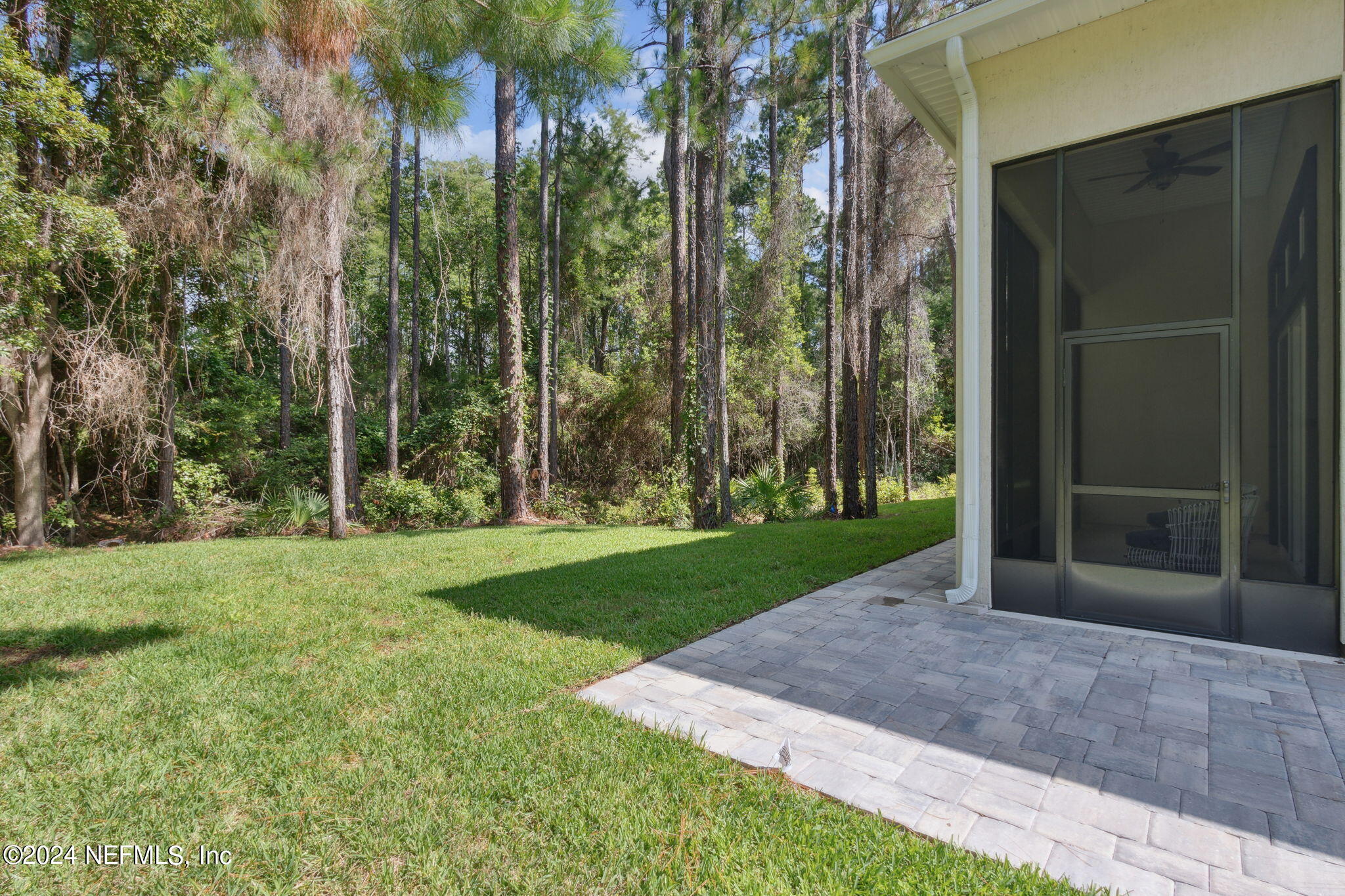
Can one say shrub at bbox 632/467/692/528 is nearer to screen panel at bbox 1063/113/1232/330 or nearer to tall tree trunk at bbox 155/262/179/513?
screen panel at bbox 1063/113/1232/330

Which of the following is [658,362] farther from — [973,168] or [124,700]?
[124,700]

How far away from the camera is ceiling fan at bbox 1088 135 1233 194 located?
12.9 ft

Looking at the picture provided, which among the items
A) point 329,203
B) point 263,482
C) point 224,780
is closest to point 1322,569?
point 224,780

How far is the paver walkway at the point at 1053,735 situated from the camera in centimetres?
195

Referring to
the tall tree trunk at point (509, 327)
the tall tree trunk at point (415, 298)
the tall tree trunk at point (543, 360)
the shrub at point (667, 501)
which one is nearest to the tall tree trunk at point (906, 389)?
the shrub at point (667, 501)

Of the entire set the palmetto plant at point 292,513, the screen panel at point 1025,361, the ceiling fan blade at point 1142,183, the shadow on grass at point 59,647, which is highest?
the ceiling fan blade at point 1142,183

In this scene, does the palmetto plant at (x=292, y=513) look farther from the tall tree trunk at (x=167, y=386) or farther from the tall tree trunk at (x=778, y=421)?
the tall tree trunk at (x=778, y=421)

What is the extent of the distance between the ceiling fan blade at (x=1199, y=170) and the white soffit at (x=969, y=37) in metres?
1.06

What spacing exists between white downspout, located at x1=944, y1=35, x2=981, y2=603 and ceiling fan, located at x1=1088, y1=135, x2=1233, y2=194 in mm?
986

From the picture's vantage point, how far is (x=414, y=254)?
1434 centimetres

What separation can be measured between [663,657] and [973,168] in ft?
13.8

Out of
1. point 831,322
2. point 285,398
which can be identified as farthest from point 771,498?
point 285,398

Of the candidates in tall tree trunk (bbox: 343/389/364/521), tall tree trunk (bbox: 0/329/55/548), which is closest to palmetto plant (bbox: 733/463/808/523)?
tall tree trunk (bbox: 343/389/364/521)

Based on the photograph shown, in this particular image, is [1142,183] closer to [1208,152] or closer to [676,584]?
[1208,152]
